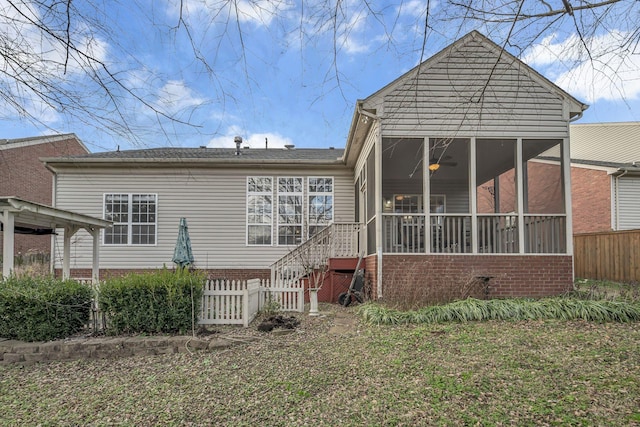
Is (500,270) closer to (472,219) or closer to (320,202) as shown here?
(472,219)

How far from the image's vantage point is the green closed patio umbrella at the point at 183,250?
34.1 ft

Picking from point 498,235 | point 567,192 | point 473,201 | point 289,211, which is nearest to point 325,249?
point 289,211

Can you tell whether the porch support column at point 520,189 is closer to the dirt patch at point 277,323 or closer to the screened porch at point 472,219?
the screened porch at point 472,219

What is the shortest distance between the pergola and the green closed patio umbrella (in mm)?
1811

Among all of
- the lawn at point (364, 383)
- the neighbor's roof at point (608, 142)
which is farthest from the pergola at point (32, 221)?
the neighbor's roof at point (608, 142)

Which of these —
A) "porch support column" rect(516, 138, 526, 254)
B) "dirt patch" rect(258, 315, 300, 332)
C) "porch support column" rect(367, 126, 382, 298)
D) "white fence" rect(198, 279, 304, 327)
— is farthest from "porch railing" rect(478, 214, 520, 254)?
"white fence" rect(198, 279, 304, 327)

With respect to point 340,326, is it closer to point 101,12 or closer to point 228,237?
point 101,12

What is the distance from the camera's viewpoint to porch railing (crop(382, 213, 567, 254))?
823 centimetres

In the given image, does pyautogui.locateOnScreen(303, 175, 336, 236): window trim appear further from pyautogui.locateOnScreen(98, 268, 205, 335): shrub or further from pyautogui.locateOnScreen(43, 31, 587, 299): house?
pyautogui.locateOnScreen(98, 268, 205, 335): shrub

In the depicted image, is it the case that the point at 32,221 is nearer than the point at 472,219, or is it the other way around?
the point at 32,221

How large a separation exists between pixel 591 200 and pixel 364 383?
14314mm

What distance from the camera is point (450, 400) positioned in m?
3.48

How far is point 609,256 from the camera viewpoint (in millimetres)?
11734

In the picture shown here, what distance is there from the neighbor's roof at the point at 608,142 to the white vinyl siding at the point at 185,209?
14299mm
